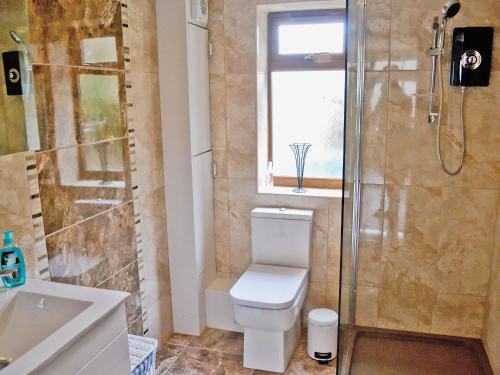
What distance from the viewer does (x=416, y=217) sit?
280cm

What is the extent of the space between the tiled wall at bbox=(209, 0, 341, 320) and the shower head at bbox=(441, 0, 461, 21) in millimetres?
1083

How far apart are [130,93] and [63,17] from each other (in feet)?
1.83

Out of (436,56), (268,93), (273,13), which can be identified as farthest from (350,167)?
(273,13)

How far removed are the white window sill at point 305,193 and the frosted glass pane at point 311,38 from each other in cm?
90

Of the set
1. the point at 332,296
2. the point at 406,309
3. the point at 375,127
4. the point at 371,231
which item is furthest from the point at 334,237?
the point at 375,127

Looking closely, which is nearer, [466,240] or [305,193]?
[466,240]

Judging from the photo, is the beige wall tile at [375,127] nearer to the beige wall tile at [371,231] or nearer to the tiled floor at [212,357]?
the beige wall tile at [371,231]

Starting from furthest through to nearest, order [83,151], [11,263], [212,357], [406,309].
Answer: [406,309] < [212,357] < [83,151] < [11,263]

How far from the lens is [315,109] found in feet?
10.2

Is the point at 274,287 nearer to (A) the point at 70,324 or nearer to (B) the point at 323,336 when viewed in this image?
(B) the point at 323,336

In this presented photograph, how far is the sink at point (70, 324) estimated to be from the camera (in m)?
1.39

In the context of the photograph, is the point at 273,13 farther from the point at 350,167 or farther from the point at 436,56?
the point at 350,167

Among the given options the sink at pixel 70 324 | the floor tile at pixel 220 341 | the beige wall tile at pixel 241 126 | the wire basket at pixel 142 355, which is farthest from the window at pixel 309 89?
the sink at pixel 70 324

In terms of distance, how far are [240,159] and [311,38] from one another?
0.91 m
